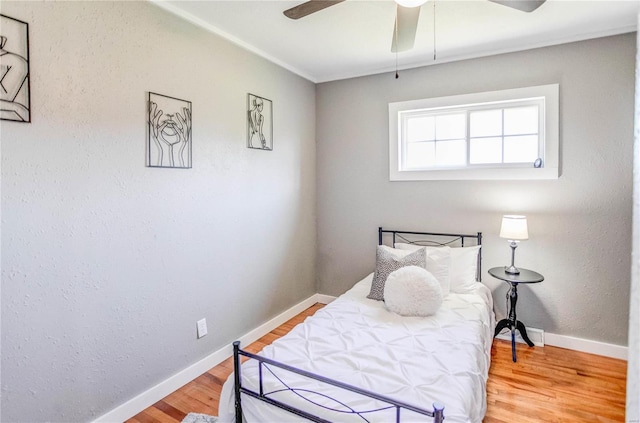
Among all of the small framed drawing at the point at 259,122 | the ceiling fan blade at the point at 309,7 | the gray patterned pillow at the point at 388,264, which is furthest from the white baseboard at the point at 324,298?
the ceiling fan blade at the point at 309,7

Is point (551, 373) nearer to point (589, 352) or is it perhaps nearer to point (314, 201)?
point (589, 352)

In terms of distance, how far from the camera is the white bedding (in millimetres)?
1519

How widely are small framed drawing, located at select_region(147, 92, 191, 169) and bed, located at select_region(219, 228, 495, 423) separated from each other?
128cm

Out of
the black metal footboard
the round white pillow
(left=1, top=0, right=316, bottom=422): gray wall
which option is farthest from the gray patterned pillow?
the black metal footboard

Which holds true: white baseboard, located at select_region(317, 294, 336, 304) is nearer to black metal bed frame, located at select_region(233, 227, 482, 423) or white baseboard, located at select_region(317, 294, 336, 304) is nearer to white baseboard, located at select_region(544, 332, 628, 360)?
white baseboard, located at select_region(544, 332, 628, 360)

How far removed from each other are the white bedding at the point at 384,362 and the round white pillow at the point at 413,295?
0.07 meters

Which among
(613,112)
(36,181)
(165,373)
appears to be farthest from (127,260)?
(613,112)

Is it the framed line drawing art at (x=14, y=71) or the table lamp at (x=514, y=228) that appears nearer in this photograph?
the framed line drawing art at (x=14, y=71)

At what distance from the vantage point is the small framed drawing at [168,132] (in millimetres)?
2188

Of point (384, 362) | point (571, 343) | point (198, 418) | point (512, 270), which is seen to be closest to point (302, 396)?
point (384, 362)

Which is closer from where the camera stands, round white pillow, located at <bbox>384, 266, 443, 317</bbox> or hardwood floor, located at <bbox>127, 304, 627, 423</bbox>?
hardwood floor, located at <bbox>127, 304, 627, 423</bbox>

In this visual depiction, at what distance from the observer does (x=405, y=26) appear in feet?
6.48

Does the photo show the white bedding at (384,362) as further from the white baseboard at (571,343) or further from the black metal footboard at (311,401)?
the white baseboard at (571,343)

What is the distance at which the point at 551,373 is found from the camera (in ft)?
8.27
